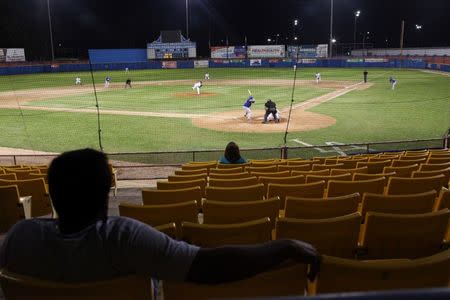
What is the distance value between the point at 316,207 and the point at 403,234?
3.70 feet

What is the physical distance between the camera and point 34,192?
7.76 meters

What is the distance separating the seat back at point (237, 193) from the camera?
5957mm

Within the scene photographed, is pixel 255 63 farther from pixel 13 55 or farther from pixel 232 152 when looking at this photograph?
pixel 232 152

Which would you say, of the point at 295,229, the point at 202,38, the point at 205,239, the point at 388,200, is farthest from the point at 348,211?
the point at 202,38

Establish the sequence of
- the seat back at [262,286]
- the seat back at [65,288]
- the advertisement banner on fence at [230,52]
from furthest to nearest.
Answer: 1. the advertisement banner on fence at [230,52]
2. the seat back at [262,286]
3. the seat back at [65,288]

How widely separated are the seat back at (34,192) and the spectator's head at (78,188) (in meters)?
5.72

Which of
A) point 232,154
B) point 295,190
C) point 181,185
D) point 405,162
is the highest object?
point 295,190

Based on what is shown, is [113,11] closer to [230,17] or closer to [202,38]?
[202,38]

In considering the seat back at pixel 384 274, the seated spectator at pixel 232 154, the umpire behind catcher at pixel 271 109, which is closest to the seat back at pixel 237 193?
the seat back at pixel 384 274

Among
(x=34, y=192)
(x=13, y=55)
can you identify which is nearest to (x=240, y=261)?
(x=34, y=192)

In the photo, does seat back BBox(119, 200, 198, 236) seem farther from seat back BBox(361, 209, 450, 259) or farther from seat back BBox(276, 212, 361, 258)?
seat back BBox(361, 209, 450, 259)

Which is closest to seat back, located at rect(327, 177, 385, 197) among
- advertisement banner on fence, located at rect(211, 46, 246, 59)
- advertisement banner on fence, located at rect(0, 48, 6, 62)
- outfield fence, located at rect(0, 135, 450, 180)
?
outfield fence, located at rect(0, 135, 450, 180)

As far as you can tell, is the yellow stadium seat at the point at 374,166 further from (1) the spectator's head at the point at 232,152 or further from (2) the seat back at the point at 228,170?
(1) the spectator's head at the point at 232,152

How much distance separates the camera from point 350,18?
107 meters
